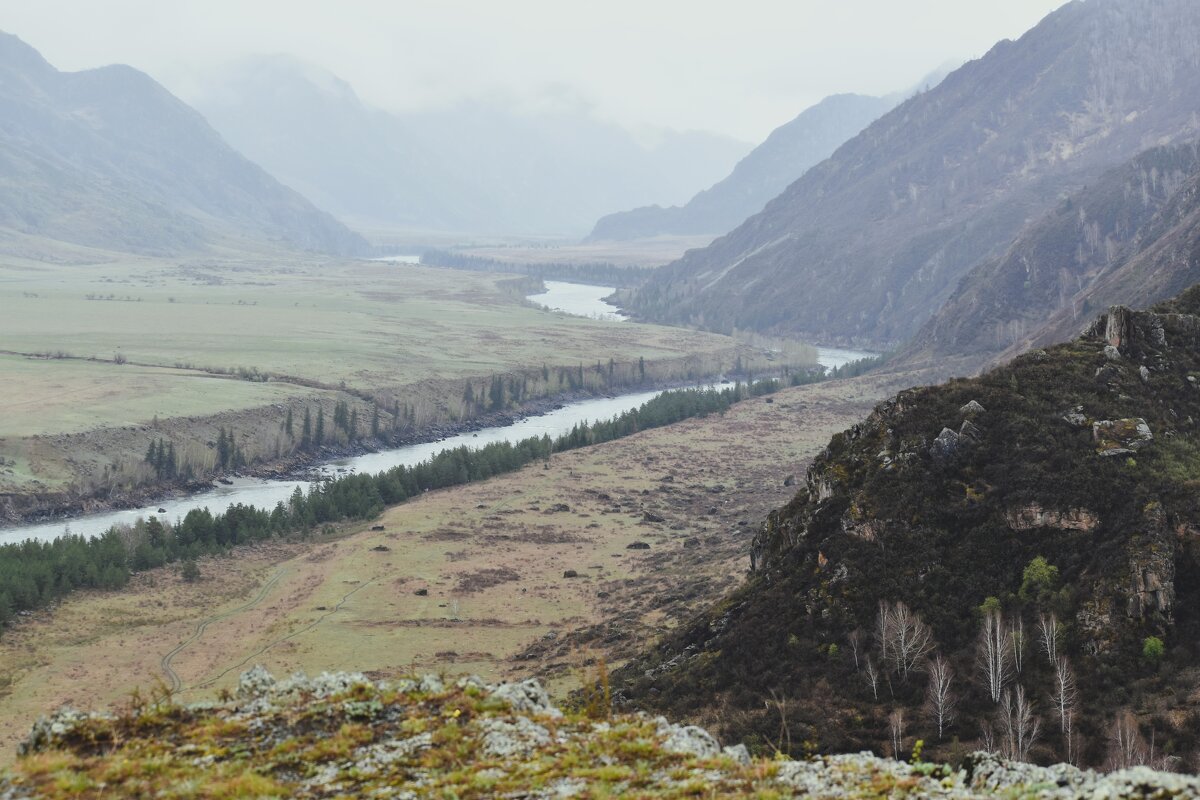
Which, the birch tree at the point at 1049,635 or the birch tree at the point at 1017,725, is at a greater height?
the birch tree at the point at 1049,635

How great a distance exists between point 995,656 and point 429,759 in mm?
24138

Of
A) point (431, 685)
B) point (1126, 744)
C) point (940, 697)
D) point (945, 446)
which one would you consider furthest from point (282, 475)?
point (1126, 744)

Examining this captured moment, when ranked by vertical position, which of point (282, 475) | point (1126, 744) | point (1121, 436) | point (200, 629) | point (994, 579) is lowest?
point (200, 629)

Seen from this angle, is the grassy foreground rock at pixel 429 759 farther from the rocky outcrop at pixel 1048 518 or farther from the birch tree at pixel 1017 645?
the rocky outcrop at pixel 1048 518

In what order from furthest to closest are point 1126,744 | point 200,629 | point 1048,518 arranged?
1. point 200,629
2. point 1048,518
3. point 1126,744

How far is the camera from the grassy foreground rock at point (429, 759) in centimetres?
2006

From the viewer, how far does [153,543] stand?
93.5 m

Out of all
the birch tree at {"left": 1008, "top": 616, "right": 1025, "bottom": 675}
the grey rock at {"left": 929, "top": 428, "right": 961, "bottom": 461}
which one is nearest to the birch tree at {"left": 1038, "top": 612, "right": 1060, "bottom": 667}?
the birch tree at {"left": 1008, "top": 616, "right": 1025, "bottom": 675}

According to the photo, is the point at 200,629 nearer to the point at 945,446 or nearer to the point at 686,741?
the point at 945,446

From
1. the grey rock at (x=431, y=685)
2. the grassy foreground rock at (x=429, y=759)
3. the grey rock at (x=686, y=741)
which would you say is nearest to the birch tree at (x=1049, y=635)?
the grassy foreground rock at (x=429, y=759)

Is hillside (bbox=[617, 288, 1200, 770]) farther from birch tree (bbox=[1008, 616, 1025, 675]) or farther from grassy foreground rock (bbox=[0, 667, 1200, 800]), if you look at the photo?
grassy foreground rock (bbox=[0, 667, 1200, 800])

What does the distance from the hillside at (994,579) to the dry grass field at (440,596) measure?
14.5m

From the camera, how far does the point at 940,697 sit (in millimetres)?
36875

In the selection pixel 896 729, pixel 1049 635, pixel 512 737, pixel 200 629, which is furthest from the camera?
pixel 200 629
